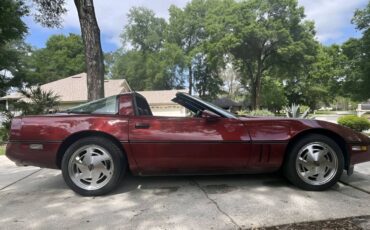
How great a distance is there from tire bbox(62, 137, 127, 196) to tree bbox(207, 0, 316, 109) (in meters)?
30.1

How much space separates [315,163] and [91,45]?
4959mm

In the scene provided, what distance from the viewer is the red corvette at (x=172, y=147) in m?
3.45

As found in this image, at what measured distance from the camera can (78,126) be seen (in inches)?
136

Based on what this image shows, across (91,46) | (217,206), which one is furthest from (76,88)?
(217,206)

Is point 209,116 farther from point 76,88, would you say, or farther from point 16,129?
point 76,88

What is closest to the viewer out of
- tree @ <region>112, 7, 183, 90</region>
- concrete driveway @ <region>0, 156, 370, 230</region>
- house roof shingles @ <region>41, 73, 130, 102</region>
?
concrete driveway @ <region>0, 156, 370, 230</region>

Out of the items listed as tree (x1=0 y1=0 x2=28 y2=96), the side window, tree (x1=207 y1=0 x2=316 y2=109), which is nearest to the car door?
the side window

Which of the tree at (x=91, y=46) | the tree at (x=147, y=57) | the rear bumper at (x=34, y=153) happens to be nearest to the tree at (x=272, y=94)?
the tree at (x=147, y=57)

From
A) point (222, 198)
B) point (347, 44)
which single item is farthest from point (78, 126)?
point (347, 44)

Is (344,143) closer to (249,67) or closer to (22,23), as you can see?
(22,23)

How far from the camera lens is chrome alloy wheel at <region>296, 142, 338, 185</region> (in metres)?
3.53

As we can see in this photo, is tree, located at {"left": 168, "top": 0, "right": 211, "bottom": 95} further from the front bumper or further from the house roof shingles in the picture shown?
the front bumper

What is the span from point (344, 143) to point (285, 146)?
76 centimetres

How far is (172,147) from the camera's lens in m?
3.43
